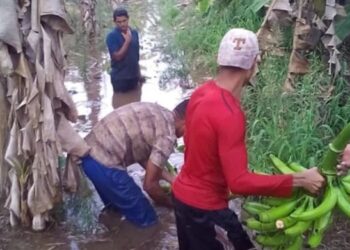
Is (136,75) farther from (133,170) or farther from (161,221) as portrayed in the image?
(161,221)

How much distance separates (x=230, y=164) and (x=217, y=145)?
138 mm

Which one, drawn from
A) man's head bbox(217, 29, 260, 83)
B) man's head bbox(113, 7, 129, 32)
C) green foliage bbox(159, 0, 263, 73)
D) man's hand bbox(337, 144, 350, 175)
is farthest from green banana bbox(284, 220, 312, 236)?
green foliage bbox(159, 0, 263, 73)

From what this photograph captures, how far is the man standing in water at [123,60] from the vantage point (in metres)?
7.52

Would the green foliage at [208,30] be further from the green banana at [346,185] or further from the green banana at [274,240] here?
the green banana at [346,185]

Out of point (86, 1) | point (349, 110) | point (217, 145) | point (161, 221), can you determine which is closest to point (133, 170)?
point (161, 221)

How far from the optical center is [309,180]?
3102 millimetres

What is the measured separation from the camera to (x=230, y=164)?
302 centimetres

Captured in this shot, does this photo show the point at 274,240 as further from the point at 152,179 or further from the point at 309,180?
the point at 152,179

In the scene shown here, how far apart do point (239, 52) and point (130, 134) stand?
5.87 ft

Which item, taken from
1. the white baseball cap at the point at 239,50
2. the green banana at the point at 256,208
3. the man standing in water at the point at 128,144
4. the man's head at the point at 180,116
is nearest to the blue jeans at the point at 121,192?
the man standing in water at the point at 128,144

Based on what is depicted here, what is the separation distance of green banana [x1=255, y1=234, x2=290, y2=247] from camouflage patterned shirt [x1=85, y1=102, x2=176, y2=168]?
128cm

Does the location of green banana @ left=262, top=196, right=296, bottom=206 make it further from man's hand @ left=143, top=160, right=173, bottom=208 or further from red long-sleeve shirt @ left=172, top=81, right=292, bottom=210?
man's hand @ left=143, top=160, right=173, bottom=208

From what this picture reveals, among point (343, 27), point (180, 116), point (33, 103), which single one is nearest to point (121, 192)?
point (180, 116)

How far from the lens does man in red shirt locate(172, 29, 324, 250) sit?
3027 millimetres
